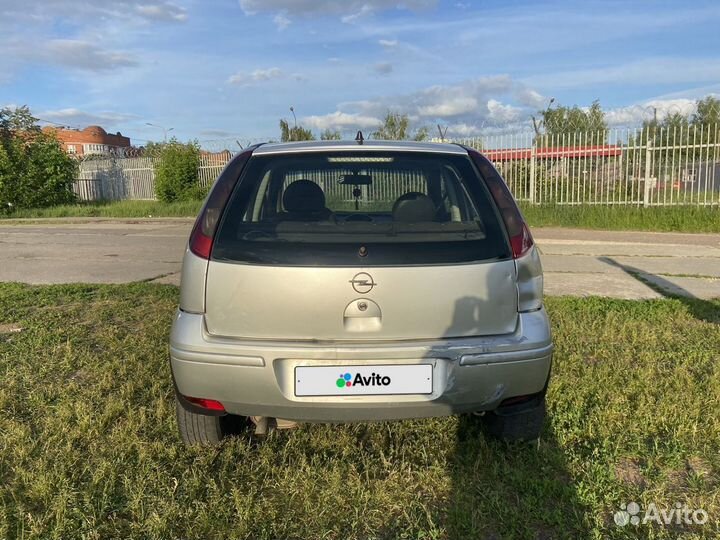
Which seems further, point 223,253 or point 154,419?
point 154,419

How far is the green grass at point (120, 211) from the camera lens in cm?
2020

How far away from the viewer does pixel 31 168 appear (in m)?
22.6

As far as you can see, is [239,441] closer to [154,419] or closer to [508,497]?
[154,419]

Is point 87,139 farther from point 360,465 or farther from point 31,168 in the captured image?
point 360,465

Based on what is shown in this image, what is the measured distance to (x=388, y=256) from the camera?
2.31 meters

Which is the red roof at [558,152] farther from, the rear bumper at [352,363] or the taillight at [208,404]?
the taillight at [208,404]

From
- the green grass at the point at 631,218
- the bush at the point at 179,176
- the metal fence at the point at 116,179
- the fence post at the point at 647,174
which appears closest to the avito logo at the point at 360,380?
the green grass at the point at 631,218

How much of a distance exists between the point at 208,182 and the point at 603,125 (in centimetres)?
1460

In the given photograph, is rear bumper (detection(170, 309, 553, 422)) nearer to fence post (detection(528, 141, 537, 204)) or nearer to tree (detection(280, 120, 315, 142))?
fence post (detection(528, 141, 537, 204))

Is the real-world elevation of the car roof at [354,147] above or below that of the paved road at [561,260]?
above

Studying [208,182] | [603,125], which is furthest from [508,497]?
[208,182]

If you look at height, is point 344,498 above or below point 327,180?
below

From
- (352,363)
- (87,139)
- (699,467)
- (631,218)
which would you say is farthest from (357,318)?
(87,139)

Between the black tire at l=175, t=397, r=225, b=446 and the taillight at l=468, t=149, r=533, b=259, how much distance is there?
1.62m
